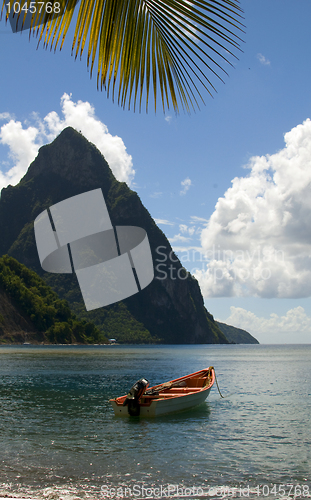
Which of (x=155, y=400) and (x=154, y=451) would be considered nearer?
(x=154, y=451)

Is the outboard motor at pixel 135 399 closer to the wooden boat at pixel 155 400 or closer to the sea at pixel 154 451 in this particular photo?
the wooden boat at pixel 155 400

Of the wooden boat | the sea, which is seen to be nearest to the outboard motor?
the wooden boat

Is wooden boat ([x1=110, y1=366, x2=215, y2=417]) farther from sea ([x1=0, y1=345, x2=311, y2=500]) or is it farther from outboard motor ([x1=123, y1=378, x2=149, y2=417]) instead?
sea ([x1=0, y1=345, x2=311, y2=500])

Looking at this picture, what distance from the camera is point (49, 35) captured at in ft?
9.16

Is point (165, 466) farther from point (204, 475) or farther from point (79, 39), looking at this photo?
point (79, 39)

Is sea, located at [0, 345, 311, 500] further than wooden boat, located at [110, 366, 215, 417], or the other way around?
wooden boat, located at [110, 366, 215, 417]

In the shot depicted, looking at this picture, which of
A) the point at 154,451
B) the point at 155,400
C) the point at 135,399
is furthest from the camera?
the point at 155,400

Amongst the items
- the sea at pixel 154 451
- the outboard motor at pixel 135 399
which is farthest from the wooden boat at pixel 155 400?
the sea at pixel 154 451

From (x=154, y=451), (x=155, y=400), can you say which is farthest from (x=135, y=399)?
(x=154, y=451)

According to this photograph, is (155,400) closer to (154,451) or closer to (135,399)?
(135,399)

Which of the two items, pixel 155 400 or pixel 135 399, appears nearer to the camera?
pixel 135 399

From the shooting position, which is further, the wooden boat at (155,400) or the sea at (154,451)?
the wooden boat at (155,400)

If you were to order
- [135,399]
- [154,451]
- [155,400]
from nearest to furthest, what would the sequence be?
[154,451] → [135,399] → [155,400]

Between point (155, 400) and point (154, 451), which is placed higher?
point (155, 400)
